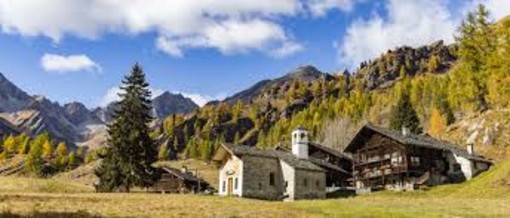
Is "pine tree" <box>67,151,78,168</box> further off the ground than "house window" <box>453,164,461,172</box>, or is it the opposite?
"pine tree" <box>67,151,78,168</box>

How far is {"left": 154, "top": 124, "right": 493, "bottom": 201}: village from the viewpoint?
68.1m

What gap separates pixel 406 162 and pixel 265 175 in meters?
18.4

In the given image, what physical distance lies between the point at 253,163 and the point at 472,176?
28.3 m

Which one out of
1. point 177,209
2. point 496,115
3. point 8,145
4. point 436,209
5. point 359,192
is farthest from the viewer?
point 8,145

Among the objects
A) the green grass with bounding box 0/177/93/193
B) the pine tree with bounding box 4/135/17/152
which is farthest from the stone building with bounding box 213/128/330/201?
the pine tree with bounding box 4/135/17/152

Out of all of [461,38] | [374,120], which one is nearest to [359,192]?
[461,38]

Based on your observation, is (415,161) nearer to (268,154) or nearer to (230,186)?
(268,154)

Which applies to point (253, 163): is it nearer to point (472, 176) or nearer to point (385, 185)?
point (385, 185)

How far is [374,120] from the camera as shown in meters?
200

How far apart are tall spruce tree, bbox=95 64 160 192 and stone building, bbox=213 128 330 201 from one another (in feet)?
26.4

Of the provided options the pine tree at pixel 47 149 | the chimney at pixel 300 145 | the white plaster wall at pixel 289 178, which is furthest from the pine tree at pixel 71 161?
the white plaster wall at pixel 289 178

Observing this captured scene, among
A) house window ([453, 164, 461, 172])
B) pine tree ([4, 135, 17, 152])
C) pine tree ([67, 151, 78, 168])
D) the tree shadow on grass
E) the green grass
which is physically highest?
pine tree ([4, 135, 17, 152])

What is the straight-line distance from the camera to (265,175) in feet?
225

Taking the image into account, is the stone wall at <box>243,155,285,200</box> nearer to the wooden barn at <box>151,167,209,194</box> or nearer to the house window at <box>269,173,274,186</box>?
the house window at <box>269,173,274,186</box>
